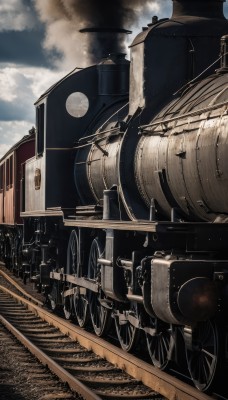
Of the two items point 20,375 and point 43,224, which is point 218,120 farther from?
point 43,224

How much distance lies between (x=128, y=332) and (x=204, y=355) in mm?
2770

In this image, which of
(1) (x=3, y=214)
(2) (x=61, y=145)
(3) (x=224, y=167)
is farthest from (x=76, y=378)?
(1) (x=3, y=214)

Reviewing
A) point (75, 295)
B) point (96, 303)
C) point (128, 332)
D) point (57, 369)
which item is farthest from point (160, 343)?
point (75, 295)

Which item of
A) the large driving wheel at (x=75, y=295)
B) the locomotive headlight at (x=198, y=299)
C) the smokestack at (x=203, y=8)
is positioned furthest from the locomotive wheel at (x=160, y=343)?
the smokestack at (x=203, y=8)

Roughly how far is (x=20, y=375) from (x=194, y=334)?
7.75 feet

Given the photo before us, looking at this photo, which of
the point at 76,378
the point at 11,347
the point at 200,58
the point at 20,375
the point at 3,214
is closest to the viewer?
the point at 76,378

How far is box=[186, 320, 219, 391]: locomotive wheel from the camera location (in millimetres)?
8367

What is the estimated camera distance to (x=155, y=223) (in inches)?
344

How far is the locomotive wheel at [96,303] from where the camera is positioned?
1234cm

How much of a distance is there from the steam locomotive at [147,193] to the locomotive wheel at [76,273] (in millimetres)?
18

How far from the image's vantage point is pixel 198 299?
7.93 m

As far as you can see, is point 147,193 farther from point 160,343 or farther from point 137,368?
point 137,368

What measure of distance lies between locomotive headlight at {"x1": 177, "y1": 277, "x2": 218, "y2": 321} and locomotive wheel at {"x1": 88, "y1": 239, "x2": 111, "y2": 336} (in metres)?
4.11

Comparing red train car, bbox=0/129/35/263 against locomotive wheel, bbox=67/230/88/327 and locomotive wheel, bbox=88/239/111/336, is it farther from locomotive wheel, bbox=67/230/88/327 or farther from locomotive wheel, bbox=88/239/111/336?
locomotive wheel, bbox=88/239/111/336
